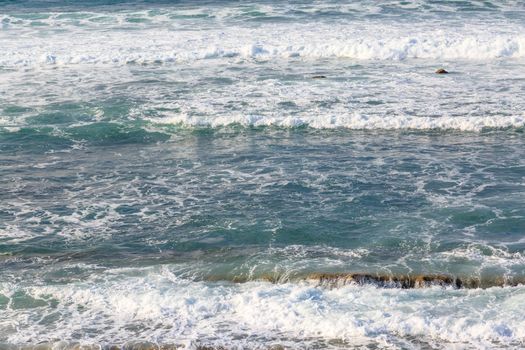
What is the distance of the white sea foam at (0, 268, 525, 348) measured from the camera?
33.2 feet

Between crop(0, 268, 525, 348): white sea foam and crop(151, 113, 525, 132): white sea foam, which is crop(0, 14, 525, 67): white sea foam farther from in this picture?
crop(0, 268, 525, 348): white sea foam

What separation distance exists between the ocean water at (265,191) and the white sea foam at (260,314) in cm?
3

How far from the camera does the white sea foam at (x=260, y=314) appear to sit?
10.1 m

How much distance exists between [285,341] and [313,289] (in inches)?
51.0

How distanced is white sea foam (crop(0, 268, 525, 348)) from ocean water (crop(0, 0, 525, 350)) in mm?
30

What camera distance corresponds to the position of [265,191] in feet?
49.1

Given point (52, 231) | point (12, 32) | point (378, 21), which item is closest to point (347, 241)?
point (52, 231)

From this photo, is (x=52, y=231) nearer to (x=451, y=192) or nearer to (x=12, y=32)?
(x=451, y=192)

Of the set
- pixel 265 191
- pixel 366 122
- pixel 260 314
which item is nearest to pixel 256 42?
pixel 366 122

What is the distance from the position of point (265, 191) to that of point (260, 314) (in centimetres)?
460

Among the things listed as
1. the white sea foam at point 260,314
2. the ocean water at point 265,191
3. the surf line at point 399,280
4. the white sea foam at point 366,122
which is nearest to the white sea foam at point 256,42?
the ocean water at point 265,191

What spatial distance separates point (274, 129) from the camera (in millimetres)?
18875

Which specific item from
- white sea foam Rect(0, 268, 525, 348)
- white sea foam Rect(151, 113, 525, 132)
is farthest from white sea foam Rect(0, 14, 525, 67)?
white sea foam Rect(0, 268, 525, 348)

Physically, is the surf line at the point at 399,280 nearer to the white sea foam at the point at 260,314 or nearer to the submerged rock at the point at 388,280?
the submerged rock at the point at 388,280
